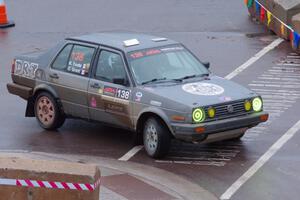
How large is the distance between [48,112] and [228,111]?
3.39 m

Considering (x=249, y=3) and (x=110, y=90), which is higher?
(x=110, y=90)

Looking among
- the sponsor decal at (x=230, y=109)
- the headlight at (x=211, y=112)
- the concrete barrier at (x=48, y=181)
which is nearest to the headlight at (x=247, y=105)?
the sponsor decal at (x=230, y=109)

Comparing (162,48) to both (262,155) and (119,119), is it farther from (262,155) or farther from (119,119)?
(262,155)

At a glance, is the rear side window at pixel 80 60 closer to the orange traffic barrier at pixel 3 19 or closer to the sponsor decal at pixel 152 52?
the sponsor decal at pixel 152 52

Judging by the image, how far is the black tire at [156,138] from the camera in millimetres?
12266

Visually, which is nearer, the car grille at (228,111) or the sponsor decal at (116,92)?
the car grille at (228,111)

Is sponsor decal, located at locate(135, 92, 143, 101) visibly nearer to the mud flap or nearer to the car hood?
the car hood

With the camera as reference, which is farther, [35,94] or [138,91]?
[35,94]

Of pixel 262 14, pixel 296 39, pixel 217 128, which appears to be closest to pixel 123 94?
pixel 217 128

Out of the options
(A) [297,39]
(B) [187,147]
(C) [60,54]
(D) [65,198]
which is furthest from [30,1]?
(D) [65,198]

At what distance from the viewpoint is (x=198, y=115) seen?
12.0 m

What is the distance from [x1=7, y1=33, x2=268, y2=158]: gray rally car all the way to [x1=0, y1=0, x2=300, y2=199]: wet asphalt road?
0.40 metres

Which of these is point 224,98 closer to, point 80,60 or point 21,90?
point 80,60

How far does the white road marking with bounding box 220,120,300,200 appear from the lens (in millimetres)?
11077
